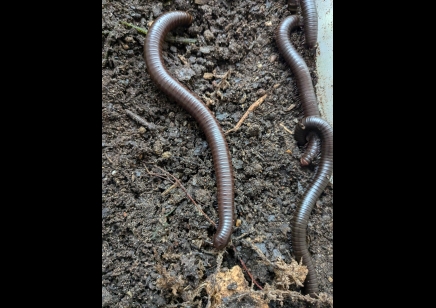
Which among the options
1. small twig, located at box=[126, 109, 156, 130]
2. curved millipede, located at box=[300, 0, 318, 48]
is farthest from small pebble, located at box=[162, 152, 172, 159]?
curved millipede, located at box=[300, 0, 318, 48]

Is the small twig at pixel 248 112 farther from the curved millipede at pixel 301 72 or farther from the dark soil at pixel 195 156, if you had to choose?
the curved millipede at pixel 301 72

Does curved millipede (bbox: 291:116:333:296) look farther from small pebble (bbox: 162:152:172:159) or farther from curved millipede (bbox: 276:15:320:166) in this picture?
small pebble (bbox: 162:152:172:159)

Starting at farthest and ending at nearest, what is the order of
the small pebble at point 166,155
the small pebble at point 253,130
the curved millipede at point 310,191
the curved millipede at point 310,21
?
the curved millipede at point 310,21 → the small pebble at point 253,130 → the small pebble at point 166,155 → the curved millipede at point 310,191

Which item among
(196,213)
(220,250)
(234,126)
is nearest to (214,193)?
(196,213)

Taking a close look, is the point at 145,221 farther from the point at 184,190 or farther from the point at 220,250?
the point at 220,250

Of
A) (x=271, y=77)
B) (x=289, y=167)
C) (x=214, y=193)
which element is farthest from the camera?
(x=271, y=77)

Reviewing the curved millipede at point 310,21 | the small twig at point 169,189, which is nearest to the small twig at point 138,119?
the small twig at point 169,189
